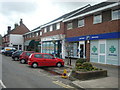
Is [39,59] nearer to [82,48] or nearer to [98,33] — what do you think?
[98,33]

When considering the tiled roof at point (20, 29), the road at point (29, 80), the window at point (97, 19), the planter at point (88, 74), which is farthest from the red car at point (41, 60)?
Answer: the tiled roof at point (20, 29)

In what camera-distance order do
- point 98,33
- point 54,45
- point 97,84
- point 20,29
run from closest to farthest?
1. point 97,84
2. point 98,33
3. point 54,45
4. point 20,29

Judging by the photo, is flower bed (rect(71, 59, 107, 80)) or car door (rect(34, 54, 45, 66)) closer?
flower bed (rect(71, 59, 107, 80))

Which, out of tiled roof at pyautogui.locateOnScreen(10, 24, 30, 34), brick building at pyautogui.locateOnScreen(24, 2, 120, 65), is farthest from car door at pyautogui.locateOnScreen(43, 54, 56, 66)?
tiled roof at pyautogui.locateOnScreen(10, 24, 30, 34)

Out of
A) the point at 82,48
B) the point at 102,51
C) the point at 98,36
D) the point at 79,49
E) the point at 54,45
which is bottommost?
the point at 102,51

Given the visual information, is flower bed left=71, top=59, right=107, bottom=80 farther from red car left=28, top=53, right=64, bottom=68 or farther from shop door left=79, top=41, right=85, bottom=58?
shop door left=79, top=41, right=85, bottom=58

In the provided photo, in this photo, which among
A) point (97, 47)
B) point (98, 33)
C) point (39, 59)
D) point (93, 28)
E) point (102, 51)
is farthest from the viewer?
point (93, 28)

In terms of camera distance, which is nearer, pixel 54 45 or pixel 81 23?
pixel 81 23

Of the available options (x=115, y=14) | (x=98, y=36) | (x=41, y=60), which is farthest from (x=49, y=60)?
(x=115, y=14)

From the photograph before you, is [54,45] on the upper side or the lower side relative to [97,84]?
upper

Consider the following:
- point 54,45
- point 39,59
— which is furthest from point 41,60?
point 54,45

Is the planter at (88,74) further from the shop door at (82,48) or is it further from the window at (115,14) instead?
the shop door at (82,48)

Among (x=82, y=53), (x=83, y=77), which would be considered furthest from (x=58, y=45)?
(x=83, y=77)

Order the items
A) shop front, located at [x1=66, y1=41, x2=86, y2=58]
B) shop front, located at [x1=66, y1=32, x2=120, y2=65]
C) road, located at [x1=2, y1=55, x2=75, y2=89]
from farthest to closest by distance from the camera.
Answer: shop front, located at [x1=66, y1=41, x2=86, y2=58]
shop front, located at [x1=66, y1=32, x2=120, y2=65]
road, located at [x1=2, y1=55, x2=75, y2=89]
